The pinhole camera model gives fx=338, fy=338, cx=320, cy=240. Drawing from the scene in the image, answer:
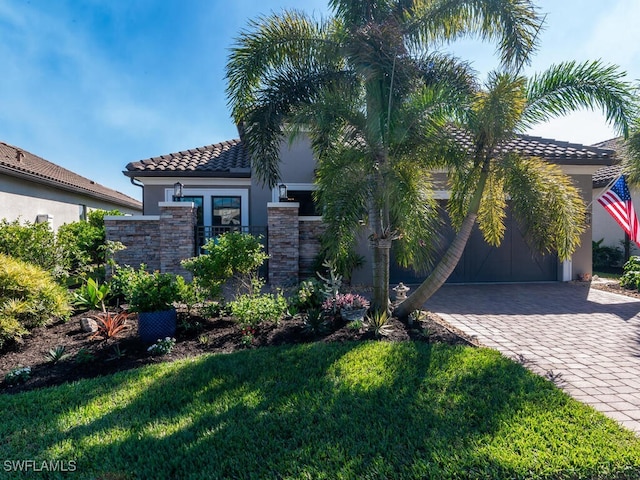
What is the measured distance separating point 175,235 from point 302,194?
14.8 ft

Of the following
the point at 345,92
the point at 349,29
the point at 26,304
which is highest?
the point at 349,29

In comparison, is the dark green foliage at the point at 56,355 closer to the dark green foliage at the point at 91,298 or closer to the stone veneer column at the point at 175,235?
the dark green foliage at the point at 91,298

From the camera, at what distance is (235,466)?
2.70 meters

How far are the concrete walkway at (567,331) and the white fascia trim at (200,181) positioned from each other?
753cm

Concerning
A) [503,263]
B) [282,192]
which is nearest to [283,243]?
[282,192]

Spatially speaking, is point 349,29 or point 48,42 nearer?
point 349,29

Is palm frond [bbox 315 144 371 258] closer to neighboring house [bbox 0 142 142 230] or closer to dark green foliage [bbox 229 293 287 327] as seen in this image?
dark green foliage [bbox 229 293 287 327]

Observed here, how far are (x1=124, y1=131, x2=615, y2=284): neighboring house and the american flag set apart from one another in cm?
166

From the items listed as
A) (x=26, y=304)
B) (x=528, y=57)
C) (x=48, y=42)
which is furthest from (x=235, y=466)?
(x=48, y=42)

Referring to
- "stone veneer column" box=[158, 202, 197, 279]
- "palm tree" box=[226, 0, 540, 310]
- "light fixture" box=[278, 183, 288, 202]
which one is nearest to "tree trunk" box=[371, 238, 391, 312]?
"palm tree" box=[226, 0, 540, 310]

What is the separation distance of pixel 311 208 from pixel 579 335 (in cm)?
827

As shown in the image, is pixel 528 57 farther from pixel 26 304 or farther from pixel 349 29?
pixel 26 304

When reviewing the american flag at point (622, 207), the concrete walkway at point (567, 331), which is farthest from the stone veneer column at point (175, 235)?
the american flag at point (622, 207)

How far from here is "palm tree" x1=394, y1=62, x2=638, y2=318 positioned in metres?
5.38
